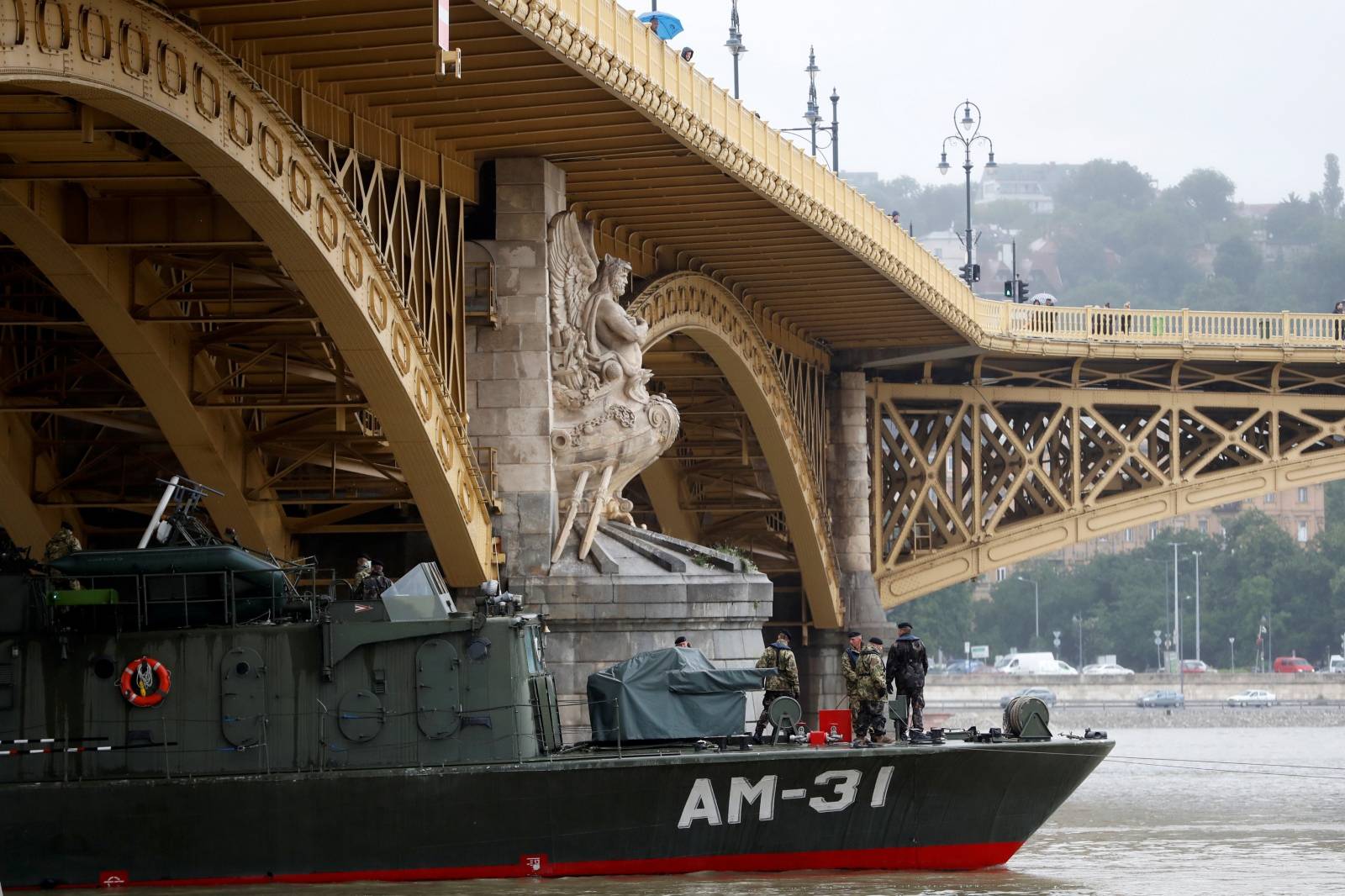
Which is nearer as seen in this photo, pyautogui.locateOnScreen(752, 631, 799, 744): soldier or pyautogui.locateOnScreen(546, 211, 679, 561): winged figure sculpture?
pyautogui.locateOnScreen(752, 631, 799, 744): soldier

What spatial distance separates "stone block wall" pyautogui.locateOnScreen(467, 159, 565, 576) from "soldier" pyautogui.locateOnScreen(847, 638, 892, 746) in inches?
246

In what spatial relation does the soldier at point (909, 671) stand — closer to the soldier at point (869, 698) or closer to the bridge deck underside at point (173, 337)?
the soldier at point (869, 698)

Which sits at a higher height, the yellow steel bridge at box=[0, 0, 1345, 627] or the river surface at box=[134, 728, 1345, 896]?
the yellow steel bridge at box=[0, 0, 1345, 627]

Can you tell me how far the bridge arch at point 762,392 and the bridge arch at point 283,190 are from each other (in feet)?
27.5

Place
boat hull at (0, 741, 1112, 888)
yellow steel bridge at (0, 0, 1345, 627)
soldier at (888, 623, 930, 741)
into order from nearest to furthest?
boat hull at (0, 741, 1112, 888)
yellow steel bridge at (0, 0, 1345, 627)
soldier at (888, 623, 930, 741)

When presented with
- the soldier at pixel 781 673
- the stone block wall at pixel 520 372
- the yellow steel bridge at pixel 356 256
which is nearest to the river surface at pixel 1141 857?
the soldier at pixel 781 673

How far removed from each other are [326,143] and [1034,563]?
120 meters

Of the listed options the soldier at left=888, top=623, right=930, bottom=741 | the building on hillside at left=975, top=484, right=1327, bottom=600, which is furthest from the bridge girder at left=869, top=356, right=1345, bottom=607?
the building on hillside at left=975, top=484, right=1327, bottom=600

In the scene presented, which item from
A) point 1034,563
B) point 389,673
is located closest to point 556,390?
point 389,673

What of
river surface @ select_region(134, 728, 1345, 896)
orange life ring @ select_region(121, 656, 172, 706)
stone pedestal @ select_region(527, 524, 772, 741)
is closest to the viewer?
river surface @ select_region(134, 728, 1345, 896)

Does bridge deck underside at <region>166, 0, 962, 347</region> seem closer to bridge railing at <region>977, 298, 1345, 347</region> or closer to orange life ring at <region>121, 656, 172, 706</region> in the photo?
orange life ring at <region>121, 656, 172, 706</region>

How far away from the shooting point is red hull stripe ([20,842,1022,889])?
81.6 feet

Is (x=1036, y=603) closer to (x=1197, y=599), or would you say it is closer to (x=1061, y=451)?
(x=1197, y=599)

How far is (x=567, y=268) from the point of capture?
1318 inches
